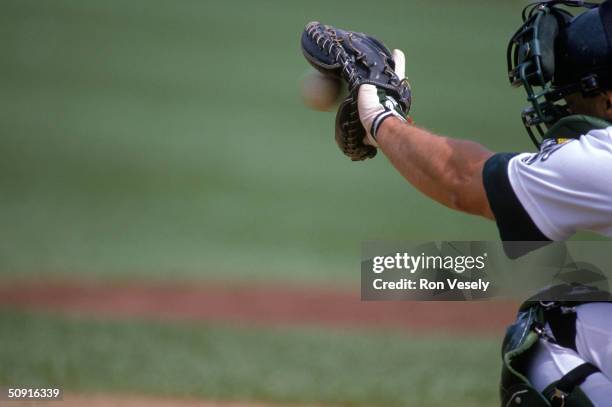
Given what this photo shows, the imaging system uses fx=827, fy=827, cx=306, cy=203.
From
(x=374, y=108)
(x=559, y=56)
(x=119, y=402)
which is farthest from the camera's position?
(x=119, y=402)

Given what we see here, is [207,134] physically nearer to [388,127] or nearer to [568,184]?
[388,127]

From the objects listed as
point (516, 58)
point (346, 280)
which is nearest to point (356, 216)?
point (346, 280)

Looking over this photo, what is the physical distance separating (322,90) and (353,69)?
0.64 ft

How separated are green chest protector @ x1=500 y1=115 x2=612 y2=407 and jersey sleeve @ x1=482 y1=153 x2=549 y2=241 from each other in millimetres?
116

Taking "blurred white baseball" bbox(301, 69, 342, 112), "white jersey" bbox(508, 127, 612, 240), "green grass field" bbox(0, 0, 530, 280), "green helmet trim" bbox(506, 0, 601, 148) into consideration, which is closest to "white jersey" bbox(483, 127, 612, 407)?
"white jersey" bbox(508, 127, 612, 240)

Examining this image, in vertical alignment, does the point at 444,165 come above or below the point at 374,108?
below

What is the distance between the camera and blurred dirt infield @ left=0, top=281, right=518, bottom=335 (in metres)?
7.18

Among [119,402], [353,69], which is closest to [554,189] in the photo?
[353,69]

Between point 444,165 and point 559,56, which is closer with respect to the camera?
point 444,165

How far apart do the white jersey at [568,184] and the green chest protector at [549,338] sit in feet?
0.19

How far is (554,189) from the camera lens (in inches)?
74.2

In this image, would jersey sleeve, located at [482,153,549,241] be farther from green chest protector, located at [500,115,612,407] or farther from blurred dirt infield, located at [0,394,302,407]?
blurred dirt infield, located at [0,394,302,407]

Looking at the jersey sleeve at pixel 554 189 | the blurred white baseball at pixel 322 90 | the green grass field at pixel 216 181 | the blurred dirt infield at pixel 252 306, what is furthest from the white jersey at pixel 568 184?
the blurred dirt infield at pixel 252 306

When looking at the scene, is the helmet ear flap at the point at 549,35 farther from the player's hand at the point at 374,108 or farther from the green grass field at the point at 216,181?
the green grass field at the point at 216,181
